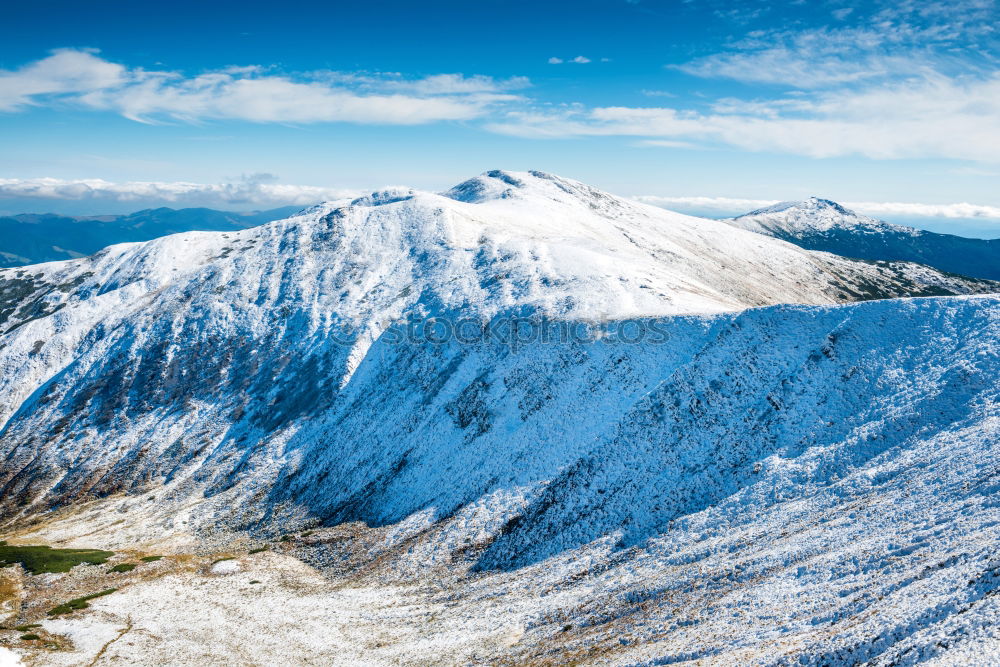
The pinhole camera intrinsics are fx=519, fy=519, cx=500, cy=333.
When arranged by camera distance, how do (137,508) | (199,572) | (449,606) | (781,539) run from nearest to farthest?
(781,539) → (449,606) → (199,572) → (137,508)

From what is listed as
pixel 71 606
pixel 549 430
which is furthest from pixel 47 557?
pixel 549 430

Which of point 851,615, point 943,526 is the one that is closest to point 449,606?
point 851,615

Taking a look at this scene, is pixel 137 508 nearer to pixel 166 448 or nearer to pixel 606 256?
pixel 166 448

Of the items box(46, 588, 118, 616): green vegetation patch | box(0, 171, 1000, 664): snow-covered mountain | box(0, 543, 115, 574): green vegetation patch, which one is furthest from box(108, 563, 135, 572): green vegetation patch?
box(0, 171, 1000, 664): snow-covered mountain

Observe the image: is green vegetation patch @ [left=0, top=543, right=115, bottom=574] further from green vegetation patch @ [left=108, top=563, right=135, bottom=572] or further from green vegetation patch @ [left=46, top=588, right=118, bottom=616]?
green vegetation patch @ [left=46, top=588, right=118, bottom=616]

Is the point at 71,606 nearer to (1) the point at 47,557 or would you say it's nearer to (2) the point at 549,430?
(1) the point at 47,557
